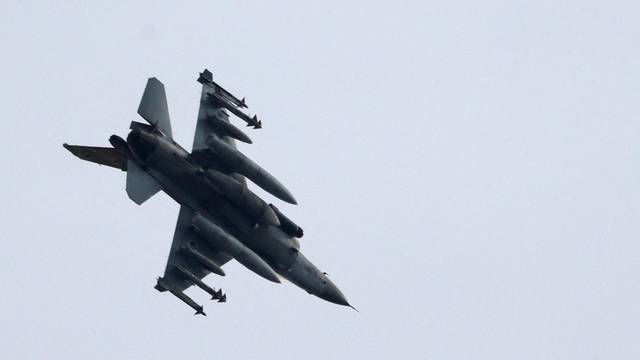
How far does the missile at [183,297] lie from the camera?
5391cm

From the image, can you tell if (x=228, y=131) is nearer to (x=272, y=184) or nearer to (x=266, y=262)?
(x=272, y=184)

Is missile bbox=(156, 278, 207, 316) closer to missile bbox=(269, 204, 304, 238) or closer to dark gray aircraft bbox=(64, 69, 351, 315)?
dark gray aircraft bbox=(64, 69, 351, 315)

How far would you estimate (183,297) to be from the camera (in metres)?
54.2

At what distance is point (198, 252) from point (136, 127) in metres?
7.36

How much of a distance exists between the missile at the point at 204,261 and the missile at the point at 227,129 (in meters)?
5.86

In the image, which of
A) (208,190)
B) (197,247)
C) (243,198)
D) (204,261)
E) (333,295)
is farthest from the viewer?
(333,295)

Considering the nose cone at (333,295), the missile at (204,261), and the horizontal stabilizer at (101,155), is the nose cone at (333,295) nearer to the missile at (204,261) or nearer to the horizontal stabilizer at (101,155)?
the missile at (204,261)

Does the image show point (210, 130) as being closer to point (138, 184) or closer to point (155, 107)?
point (155, 107)

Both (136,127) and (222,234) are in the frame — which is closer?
(136,127)

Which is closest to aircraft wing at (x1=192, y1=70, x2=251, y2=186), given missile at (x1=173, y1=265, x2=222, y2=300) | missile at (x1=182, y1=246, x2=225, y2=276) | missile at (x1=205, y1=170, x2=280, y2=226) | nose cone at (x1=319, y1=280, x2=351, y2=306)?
missile at (x1=205, y1=170, x2=280, y2=226)

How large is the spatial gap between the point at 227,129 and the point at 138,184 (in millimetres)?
4726

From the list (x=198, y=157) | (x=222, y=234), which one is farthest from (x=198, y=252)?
(x=198, y=157)

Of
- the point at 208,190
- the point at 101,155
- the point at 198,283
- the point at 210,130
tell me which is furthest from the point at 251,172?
the point at 101,155

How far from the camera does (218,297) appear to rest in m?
54.0
